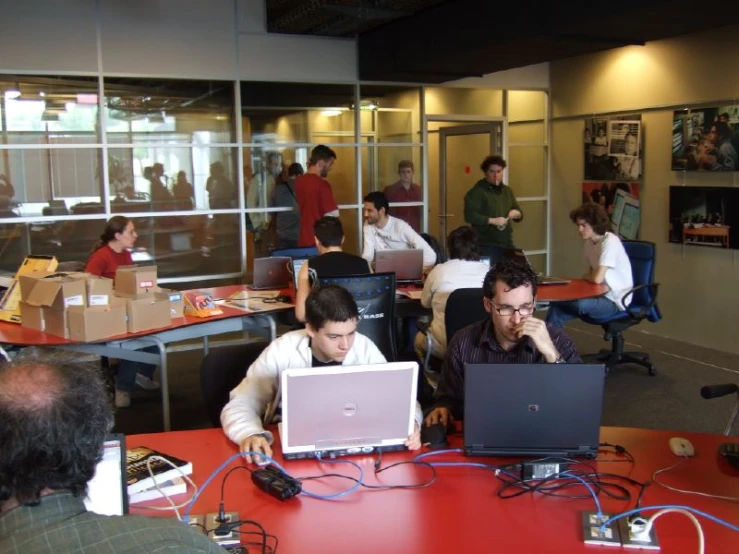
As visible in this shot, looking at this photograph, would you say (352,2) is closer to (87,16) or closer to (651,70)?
(87,16)

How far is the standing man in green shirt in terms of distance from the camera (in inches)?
292

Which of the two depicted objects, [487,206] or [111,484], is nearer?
[111,484]

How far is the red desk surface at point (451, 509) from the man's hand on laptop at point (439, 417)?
10.2 inches

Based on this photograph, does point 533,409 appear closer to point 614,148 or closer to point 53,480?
point 53,480

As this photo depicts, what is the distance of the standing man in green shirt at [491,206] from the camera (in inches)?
292

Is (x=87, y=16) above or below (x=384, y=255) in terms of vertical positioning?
above

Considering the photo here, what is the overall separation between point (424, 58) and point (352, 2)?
943 millimetres

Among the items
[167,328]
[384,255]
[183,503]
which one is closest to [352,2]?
[384,255]

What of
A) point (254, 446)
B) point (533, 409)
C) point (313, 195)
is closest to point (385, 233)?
point (313, 195)

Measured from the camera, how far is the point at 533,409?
219 centimetres

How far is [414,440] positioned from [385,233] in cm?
409

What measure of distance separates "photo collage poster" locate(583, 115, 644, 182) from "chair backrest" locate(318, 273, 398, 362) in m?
4.07

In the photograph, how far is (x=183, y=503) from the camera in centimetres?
208

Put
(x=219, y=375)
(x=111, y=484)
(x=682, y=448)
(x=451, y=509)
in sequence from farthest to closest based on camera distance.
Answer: (x=219, y=375)
(x=682, y=448)
(x=451, y=509)
(x=111, y=484)
